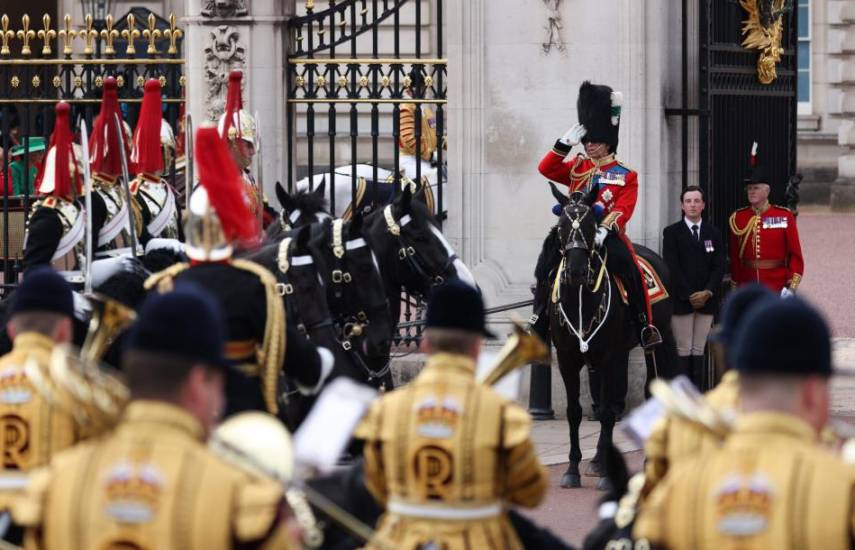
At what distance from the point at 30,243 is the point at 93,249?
2.33ft

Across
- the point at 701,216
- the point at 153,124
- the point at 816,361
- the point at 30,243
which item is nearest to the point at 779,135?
the point at 701,216

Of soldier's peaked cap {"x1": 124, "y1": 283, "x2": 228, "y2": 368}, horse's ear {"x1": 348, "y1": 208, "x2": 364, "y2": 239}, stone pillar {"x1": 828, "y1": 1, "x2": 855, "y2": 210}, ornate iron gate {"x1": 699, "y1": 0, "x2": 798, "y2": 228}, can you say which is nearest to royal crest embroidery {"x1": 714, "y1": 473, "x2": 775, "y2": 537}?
soldier's peaked cap {"x1": 124, "y1": 283, "x2": 228, "y2": 368}

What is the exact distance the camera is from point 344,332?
10.3m

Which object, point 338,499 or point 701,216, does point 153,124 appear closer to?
point 701,216

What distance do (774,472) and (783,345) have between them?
0.28 metres

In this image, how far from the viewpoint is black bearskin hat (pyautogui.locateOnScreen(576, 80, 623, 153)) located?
12367 mm

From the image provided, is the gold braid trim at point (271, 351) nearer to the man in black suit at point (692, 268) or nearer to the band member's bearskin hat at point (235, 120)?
the band member's bearskin hat at point (235, 120)

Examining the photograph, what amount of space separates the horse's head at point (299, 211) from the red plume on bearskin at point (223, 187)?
273cm

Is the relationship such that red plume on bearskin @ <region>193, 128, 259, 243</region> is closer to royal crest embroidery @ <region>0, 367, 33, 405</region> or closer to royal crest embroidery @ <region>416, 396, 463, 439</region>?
royal crest embroidery @ <region>0, 367, 33, 405</region>

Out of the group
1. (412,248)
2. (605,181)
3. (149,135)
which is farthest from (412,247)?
(149,135)

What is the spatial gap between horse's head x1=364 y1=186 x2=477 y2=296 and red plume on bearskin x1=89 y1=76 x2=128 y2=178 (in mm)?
1477

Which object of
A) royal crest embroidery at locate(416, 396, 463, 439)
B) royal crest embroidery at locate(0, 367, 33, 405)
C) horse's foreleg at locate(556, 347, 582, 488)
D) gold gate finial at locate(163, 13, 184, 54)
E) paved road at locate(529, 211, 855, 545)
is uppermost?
gold gate finial at locate(163, 13, 184, 54)

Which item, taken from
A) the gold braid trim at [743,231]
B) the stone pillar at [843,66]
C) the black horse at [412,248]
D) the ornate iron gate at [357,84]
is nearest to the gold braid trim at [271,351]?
the black horse at [412,248]

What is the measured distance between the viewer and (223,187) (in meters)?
7.89
